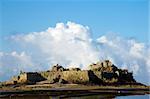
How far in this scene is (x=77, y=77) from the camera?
142375mm

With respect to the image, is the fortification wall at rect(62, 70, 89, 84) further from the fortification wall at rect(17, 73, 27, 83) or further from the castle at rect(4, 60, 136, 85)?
the fortification wall at rect(17, 73, 27, 83)

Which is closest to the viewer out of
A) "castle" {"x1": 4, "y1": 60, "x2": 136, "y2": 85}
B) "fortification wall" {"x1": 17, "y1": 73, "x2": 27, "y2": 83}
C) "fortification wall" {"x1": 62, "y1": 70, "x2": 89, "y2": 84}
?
"fortification wall" {"x1": 62, "y1": 70, "x2": 89, "y2": 84}

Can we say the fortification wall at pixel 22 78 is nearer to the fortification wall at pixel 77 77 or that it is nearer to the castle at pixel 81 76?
the castle at pixel 81 76

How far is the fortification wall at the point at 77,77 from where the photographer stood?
14024 centimetres

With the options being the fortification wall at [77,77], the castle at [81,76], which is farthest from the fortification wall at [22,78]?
the fortification wall at [77,77]

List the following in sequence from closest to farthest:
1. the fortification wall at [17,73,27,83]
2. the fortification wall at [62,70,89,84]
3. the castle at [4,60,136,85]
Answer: the fortification wall at [62,70,89,84] → the castle at [4,60,136,85] → the fortification wall at [17,73,27,83]

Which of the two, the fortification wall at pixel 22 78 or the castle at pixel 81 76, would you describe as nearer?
the castle at pixel 81 76

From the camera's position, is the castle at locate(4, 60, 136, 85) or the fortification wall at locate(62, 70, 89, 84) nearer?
the fortification wall at locate(62, 70, 89, 84)

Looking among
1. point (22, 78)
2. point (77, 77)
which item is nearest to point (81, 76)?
point (77, 77)

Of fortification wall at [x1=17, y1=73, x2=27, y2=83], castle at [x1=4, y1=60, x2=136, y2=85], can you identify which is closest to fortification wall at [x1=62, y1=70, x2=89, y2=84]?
castle at [x1=4, y1=60, x2=136, y2=85]

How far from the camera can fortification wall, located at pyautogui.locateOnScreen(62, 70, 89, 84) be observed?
140238 millimetres

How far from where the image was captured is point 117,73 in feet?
502

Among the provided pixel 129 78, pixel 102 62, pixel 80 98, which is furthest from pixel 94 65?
pixel 80 98

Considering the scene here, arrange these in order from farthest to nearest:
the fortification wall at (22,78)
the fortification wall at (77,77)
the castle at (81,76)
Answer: the fortification wall at (22,78) → the castle at (81,76) → the fortification wall at (77,77)
